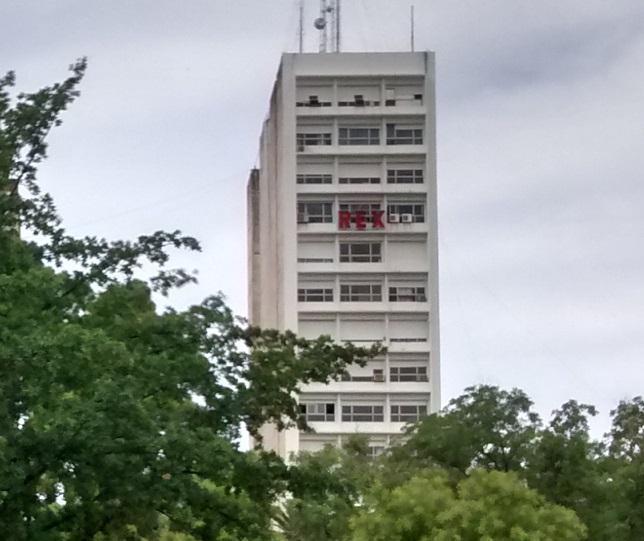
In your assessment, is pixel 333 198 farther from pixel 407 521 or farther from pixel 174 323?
pixel 174 323

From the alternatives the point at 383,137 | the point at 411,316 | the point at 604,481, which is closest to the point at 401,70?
the point at 383,137

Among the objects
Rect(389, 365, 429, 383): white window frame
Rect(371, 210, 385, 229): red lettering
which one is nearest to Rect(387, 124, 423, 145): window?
Rect(371, 210, 385, 229): red lettering

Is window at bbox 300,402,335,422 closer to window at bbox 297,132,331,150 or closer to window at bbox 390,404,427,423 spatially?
window at bbox 390,404,427,423

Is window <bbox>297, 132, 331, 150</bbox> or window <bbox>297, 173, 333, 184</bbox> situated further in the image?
window <bbox>297, 173, 333, 184</bbox>

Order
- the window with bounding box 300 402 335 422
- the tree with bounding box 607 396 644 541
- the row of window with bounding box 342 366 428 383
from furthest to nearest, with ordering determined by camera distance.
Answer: the row of window with bounding box 342 366 428 383, the window with bounding box 300 402 335 422, the tree with bounding box 607 396 644 541

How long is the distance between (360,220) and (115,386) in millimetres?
60356

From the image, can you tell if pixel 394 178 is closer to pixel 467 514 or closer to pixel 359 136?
pixel 359 136

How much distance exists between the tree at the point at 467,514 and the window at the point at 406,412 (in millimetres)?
33788

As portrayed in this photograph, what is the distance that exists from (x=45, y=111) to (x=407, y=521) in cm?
2323

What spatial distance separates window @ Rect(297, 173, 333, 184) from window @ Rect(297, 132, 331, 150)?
1.44m

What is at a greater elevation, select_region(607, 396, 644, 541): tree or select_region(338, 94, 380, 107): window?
select_region(338, 94, 380, 107): window

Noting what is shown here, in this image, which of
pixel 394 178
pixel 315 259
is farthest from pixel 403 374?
pixel 394 178

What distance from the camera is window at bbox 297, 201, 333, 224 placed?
78375 millimetres

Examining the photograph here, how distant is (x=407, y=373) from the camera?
77.8 metres
